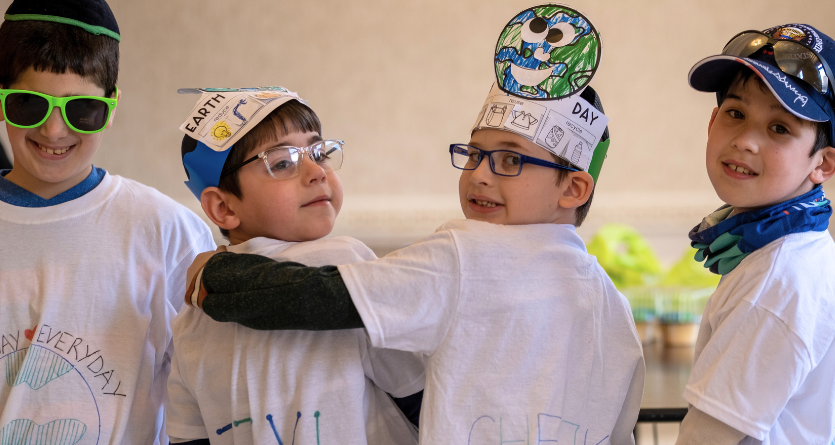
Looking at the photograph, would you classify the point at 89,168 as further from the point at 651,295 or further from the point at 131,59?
the point at 131,59

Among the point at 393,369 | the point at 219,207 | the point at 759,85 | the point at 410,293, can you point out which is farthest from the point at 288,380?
the point at 759,85

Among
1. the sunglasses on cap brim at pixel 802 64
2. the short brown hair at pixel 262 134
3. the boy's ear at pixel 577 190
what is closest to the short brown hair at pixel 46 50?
the short brown hair at pixel 262 134

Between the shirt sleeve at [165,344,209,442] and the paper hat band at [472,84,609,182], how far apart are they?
79 cm

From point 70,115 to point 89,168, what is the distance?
7.0 inches

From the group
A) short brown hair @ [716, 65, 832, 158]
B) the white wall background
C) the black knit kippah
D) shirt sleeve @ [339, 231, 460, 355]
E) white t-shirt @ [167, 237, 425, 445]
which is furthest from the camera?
the white wall background

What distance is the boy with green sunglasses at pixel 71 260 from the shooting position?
1.44m

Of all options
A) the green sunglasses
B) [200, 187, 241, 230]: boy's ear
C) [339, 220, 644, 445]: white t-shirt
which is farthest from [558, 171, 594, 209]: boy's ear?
the green sunglasses

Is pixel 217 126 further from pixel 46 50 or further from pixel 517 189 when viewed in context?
pixel 517 189

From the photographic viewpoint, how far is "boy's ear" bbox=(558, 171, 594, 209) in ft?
4.54

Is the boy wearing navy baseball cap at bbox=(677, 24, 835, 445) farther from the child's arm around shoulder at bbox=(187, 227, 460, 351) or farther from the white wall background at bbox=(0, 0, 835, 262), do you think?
the white wall background at bbox=(0, 0, 835, 262)

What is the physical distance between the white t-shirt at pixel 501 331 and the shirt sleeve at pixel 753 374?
15 centimetres

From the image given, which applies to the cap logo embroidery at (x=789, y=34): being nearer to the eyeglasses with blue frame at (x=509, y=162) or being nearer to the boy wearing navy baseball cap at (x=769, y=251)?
the boy wearing navy baseball cap at (x=769, y=251)

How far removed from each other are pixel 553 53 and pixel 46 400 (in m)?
1.25

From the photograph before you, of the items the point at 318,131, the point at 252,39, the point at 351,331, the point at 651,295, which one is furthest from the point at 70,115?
the point at 252,39
